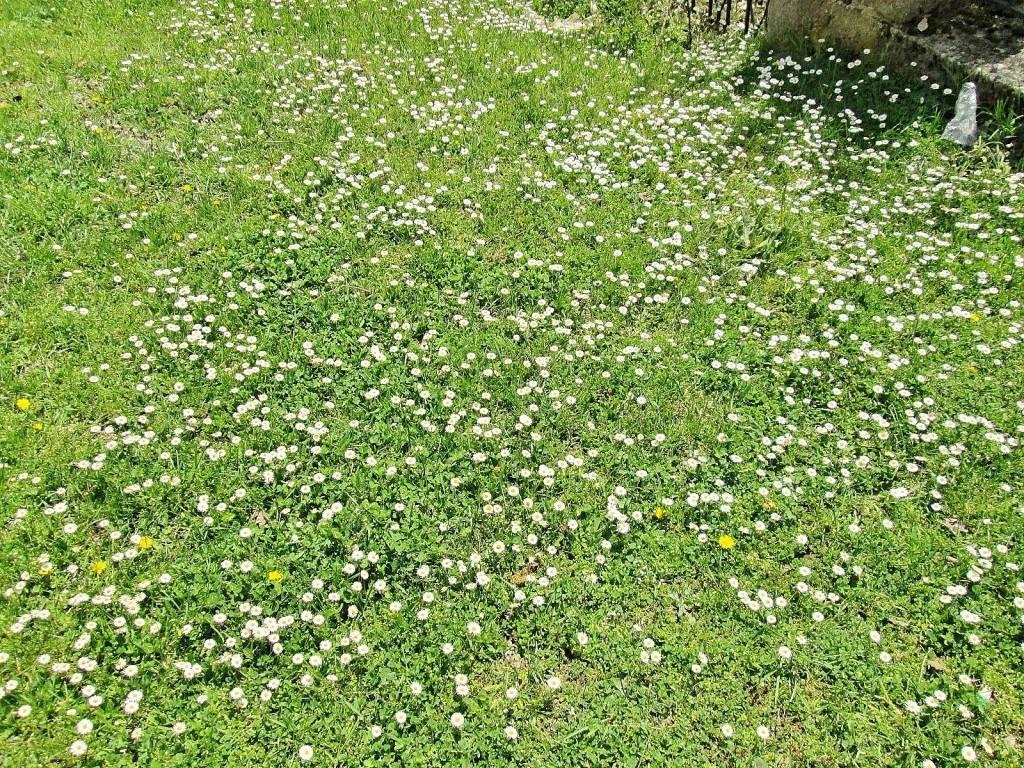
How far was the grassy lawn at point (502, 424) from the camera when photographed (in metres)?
3.09

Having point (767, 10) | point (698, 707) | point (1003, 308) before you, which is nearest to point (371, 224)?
point (698, 707)

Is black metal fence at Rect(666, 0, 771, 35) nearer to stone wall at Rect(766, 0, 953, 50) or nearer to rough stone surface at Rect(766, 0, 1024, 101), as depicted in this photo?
stone wall at Rect(766, 0, 953, 50)

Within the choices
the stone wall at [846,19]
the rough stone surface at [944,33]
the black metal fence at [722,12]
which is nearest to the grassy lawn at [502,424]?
the rough stone surface at [944,33]

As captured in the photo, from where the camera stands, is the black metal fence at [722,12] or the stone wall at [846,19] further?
the black metal fence at [722,12]

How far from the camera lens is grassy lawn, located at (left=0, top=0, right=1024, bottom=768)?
3.09 m

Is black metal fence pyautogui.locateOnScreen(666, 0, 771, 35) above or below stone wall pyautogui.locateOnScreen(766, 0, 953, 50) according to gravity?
below

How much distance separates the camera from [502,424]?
4215 mm

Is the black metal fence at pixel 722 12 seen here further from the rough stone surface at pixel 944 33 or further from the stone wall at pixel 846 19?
the rough stone surface at pixel 944 33

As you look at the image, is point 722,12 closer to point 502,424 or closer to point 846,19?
point 846,19

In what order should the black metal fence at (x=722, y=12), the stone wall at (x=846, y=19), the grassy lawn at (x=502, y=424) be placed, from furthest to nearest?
the black metal fence at (x=722, y=12), the stone wall at (x=846, y=19), the grassy lawn at (x=502, y=424)

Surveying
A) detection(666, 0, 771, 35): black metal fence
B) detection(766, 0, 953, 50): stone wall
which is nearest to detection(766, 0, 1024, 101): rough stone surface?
detection(766, 0, 953, 50): stone wall

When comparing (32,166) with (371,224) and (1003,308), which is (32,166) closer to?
(371,224)

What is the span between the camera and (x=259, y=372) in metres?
4.37

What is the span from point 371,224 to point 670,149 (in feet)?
9.30
